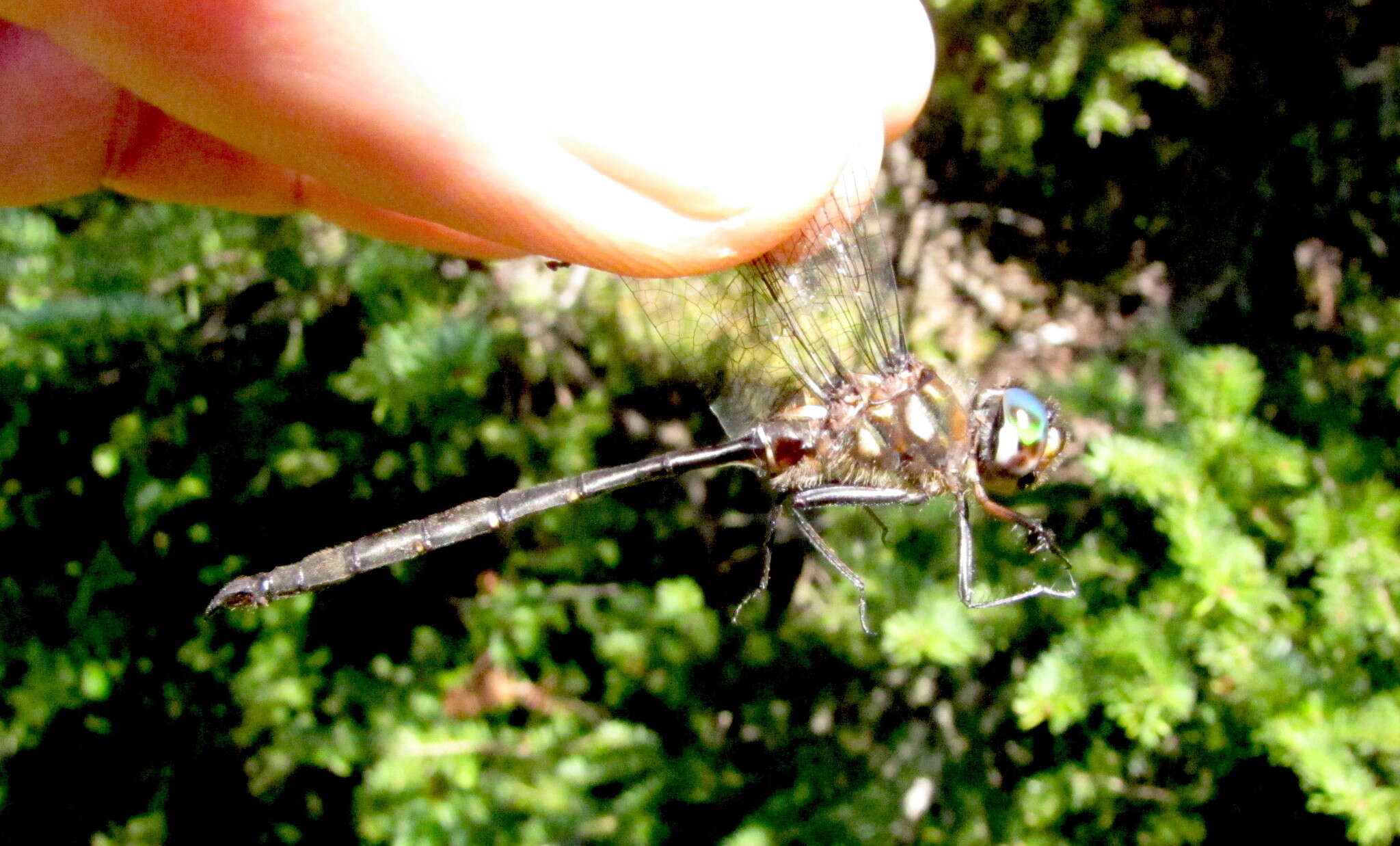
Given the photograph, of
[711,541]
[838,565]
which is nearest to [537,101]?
[838,565]

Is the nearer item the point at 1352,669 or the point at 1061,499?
the point at 1352,669

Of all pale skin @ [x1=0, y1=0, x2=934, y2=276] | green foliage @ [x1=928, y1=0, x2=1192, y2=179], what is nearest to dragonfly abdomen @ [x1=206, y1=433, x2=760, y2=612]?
pale skin @ [x1=0, y1=0, x2=934, y2=276]

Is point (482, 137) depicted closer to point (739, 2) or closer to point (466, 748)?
point (739, 2)

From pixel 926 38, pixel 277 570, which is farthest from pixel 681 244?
pixel 277 570

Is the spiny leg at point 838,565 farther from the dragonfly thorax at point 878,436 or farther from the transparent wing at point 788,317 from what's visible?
the transparent wing at point 788,317

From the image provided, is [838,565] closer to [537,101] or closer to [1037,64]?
[537,101]
